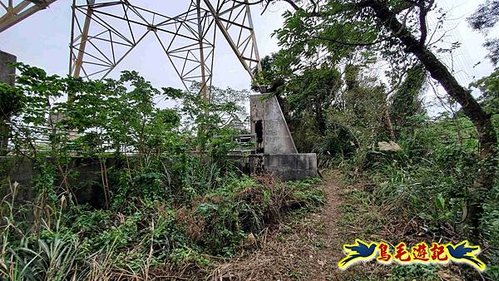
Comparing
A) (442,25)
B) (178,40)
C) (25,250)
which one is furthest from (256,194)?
(178,40)

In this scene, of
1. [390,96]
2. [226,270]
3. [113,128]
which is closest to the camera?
[226,270]

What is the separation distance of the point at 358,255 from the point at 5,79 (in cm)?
506

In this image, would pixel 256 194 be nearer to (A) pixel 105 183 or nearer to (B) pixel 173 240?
(B) pixel 173 240

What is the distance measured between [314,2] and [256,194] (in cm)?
277

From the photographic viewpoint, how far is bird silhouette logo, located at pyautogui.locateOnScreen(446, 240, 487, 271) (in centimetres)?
229

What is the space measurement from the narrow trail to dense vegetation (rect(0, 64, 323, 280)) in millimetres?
233

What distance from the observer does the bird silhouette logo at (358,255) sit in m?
2.69

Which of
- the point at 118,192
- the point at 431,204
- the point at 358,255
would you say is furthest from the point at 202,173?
the point at 431,204

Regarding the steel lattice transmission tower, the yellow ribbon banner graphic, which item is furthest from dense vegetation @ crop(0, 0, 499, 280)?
the steel lattice transmission tower

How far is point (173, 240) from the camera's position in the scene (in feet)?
9.70

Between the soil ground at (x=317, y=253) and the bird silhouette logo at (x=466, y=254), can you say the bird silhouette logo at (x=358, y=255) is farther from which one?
the bird silhouette logo at (x=466, y=254)

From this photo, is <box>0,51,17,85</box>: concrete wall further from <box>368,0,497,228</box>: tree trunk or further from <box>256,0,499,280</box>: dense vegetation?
<box>368,0,497,228</box>: tree trunk

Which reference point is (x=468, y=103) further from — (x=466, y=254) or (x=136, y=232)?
(x=136, y=232)

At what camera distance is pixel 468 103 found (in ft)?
8.66
